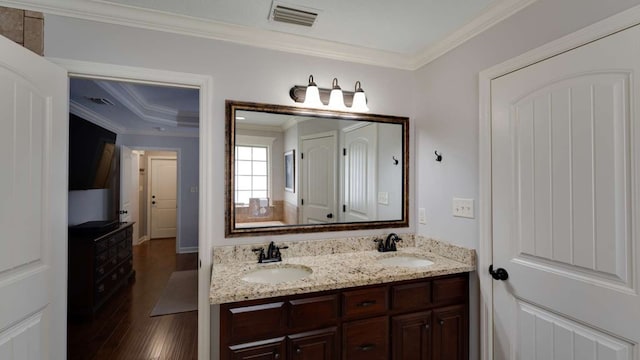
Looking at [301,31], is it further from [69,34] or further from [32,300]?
[32,300]

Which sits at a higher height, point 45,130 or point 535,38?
point 535,38

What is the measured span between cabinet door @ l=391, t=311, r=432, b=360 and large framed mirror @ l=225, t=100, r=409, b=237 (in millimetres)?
718

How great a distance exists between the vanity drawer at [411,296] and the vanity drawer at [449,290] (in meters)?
0.06

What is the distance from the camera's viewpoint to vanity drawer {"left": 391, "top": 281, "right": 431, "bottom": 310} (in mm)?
1688

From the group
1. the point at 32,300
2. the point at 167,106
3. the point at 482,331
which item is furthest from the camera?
the point at 167,106

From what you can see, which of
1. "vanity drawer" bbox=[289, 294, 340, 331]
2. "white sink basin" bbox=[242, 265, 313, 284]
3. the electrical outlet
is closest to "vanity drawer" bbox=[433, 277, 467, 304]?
the electrical outlet

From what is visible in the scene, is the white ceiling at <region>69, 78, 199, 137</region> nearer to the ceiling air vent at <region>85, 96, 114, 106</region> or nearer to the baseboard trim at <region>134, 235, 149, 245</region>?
the ceiling air vent at <region>85, 96, 114, 106</region>

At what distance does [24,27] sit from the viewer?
62.7 inches

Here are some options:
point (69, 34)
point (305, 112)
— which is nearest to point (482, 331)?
Result: point (305, 112)

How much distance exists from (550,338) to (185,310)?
3204 millimetres

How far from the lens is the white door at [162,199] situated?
7.03 meters

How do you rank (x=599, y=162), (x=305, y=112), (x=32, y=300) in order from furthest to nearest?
(x=305, y=112)
(x=32, y=300)
(x=599, y=162)

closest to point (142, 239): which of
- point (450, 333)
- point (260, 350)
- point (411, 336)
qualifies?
point (260, 350)

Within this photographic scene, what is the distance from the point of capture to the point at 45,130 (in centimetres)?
151
